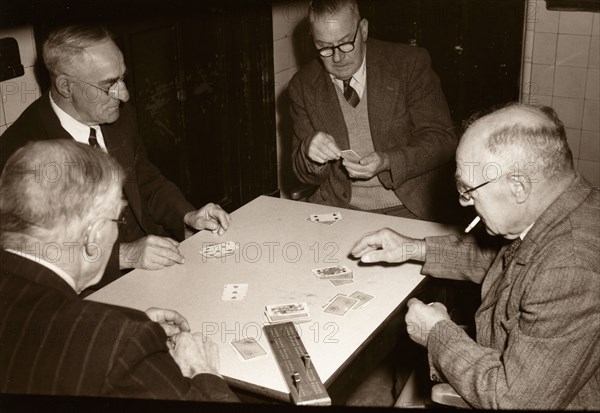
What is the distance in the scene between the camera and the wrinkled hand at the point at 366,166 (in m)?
3.64

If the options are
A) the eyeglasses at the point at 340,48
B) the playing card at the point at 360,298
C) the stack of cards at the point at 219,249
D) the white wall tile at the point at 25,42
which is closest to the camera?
the playing card at the point at 360,298

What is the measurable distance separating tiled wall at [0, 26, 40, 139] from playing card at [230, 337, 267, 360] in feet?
6.76

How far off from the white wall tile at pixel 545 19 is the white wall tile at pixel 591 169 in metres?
1.25

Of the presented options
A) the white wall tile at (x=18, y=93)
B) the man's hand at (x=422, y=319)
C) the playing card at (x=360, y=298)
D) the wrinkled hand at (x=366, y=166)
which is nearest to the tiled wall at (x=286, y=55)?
the wrinkled hand at (x=366, y=166)

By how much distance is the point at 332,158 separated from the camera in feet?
12.1

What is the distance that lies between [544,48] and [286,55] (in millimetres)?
2311

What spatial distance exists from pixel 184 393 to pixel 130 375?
0.21 meters

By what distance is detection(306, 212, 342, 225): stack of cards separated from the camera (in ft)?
11.1

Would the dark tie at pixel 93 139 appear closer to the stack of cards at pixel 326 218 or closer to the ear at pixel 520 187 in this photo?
the stack of cards at pixel 326 218

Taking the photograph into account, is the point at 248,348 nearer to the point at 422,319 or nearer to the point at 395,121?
the point at 422,319

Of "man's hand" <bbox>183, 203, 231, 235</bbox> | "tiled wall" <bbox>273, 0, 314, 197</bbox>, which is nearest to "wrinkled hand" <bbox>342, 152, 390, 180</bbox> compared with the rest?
"man's hand" <bbox>183, 203, 231, 235</bbox>

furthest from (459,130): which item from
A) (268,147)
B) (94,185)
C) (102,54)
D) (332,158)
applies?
(94,185)

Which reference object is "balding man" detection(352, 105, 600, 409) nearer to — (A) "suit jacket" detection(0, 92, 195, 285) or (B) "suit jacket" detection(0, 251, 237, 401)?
(B) "suit jacket" detection(0, 251, 237, 401)

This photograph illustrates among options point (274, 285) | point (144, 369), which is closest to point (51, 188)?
point (144, 369)
